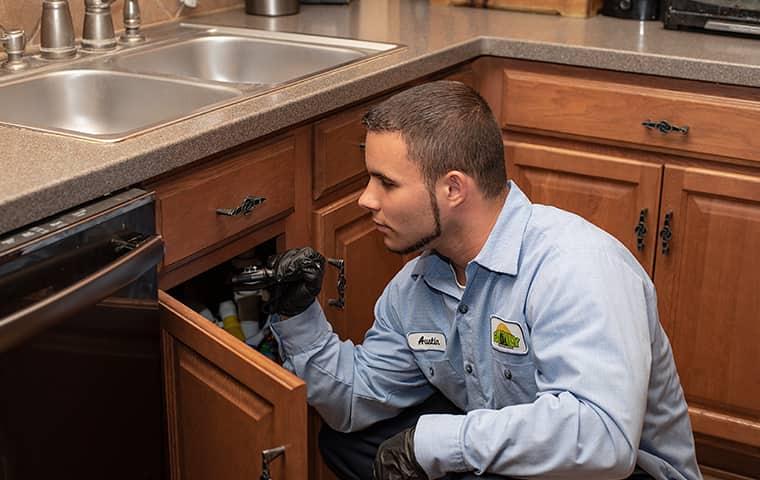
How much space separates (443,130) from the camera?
1.50 m

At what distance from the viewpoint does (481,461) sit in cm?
145

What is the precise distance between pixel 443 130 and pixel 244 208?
15.4 inches

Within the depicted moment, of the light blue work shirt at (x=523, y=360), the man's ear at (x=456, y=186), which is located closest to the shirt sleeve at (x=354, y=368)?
the light blue work shirt at (x=523, y=360)

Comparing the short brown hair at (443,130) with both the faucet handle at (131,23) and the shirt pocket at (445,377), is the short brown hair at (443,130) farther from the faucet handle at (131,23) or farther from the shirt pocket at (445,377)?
the faucet handle at (131,23)

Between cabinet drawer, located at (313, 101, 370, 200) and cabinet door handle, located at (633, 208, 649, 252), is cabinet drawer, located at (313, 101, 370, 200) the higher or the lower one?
the higher one

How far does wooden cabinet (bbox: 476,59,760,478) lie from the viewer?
221 cm

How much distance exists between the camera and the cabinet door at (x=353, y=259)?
200cm

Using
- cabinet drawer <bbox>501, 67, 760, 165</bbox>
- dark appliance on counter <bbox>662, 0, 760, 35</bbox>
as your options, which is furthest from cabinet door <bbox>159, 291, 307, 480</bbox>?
dark appliance on counter <bbox>662, 0, 760, 35</bbox>

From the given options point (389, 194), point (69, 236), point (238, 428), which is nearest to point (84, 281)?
Result: point (69, 236)

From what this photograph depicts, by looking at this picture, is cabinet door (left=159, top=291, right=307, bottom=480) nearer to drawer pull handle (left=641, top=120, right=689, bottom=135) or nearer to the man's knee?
the man's knee

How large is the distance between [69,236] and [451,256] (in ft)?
1.75

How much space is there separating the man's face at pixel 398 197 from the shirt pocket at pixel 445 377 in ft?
0.66

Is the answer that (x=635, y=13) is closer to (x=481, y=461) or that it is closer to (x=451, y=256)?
(x=451, y=256)

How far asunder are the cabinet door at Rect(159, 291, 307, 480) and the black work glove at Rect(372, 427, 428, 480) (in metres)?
0.15
